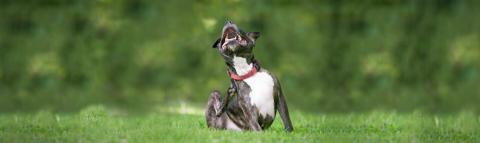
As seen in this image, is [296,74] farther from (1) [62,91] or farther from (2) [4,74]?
(2) [4,74]

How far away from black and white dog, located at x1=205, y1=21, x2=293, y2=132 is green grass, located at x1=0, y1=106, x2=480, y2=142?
0.72 ft

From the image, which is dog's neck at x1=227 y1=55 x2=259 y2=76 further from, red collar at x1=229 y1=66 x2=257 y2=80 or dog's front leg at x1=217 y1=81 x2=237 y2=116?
dog's front leg at x1=217 y1=81 x2=237 y2=116

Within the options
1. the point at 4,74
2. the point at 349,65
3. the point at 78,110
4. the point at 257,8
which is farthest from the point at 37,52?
the point at 349,65

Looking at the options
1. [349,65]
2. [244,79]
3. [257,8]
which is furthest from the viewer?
[257,8]

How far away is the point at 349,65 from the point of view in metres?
12.8

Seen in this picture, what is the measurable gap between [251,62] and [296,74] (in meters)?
5.41

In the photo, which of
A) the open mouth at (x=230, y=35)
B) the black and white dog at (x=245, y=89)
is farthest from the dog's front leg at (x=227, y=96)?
the open mouth at (x=230, y=35)

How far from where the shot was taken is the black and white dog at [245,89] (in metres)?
8.24

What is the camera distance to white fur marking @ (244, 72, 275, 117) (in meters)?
8.27

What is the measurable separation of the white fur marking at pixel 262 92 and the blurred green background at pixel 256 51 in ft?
12.2

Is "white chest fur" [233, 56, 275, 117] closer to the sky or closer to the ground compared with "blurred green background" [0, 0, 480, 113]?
closer to the ground

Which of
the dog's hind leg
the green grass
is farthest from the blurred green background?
the dog's hind leg

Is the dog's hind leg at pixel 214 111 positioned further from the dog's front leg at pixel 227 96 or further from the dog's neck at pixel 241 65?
the dog's neck at pixel 241 65

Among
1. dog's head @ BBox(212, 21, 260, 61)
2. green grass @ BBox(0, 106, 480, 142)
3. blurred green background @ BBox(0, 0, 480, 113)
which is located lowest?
green grass @ BBox(0, 106, 480, 142)
